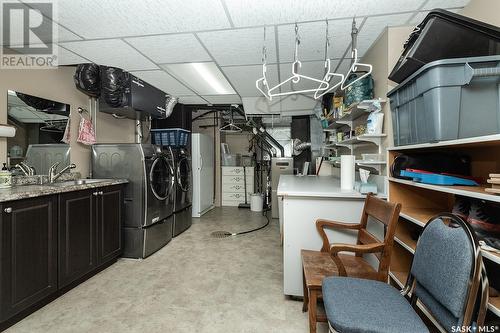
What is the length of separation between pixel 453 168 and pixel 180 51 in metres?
2.41

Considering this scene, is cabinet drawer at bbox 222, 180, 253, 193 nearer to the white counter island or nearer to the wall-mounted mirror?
the wall-mounted mirror

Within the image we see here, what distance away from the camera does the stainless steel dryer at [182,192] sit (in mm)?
3548

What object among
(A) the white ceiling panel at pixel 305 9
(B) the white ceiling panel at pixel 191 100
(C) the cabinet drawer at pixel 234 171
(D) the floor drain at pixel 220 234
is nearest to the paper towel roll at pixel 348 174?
(A) the white ceiling panel at pixel 305 9

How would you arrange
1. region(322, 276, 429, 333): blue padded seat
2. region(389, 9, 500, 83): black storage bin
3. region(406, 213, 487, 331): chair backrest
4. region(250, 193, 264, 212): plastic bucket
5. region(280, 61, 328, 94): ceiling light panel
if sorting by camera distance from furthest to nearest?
region(250, 193, 264, 212): plastic bucket < region(280, 61, 328, 94): ceiling light panel < region(389, 9, 500, 83): black storage bin < region(322, 276, 429, 333): blue padded seat < region(406, 213, 487, 331): chair backrest

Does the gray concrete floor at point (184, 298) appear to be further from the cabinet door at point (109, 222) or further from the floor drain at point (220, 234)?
the floor drain at point (220, 234)

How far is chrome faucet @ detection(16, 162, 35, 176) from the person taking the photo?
2239 millimetres

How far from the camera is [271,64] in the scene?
254 centimetres

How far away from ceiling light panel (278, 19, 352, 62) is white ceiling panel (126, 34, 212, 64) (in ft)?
2.58

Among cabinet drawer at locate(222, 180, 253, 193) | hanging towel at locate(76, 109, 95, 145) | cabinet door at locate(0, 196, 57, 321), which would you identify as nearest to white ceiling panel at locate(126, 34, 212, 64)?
hanging towel at locate(76, 109, 95, 145)

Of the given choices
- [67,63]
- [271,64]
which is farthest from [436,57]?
[67,63]

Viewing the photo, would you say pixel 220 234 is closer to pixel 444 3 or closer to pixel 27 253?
pixel 27 253

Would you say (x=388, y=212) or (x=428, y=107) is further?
(x=388, y=212)

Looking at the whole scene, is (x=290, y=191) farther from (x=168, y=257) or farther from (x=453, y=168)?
(x=168, y=257)

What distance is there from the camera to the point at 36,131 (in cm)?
238
